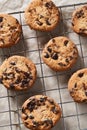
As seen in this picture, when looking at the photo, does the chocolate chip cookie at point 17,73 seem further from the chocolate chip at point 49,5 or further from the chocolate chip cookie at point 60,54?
the chocolate chip at point 49,5

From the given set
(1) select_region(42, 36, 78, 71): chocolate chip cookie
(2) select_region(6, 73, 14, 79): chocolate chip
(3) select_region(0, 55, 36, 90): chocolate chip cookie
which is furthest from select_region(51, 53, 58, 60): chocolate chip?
(2) select_region(6, 73, 14, 79): chocolate chip

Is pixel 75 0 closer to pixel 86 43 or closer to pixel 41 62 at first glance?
pixel 86 43

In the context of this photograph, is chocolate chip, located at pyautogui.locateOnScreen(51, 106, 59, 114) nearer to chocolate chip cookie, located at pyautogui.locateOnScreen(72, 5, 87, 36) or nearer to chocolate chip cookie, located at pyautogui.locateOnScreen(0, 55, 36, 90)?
chocolate chip cookie, located at pyautogui.locateOnScreen(0, 55, 36, 90)

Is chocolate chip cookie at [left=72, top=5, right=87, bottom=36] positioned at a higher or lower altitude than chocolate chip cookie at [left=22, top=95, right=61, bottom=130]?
higher

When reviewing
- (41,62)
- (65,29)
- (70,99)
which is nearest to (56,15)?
(65,29)

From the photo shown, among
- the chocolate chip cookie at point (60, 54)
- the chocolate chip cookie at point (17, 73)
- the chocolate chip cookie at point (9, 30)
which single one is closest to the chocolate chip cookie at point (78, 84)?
the chocolate chip cookie at point (60, 54)

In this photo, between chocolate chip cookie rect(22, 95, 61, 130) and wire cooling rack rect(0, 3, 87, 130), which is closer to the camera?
chocolate chip cookie rect(22, 95, 61, 130)

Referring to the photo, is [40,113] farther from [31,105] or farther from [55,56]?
[55,56]

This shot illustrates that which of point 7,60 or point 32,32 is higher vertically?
point 32,32
